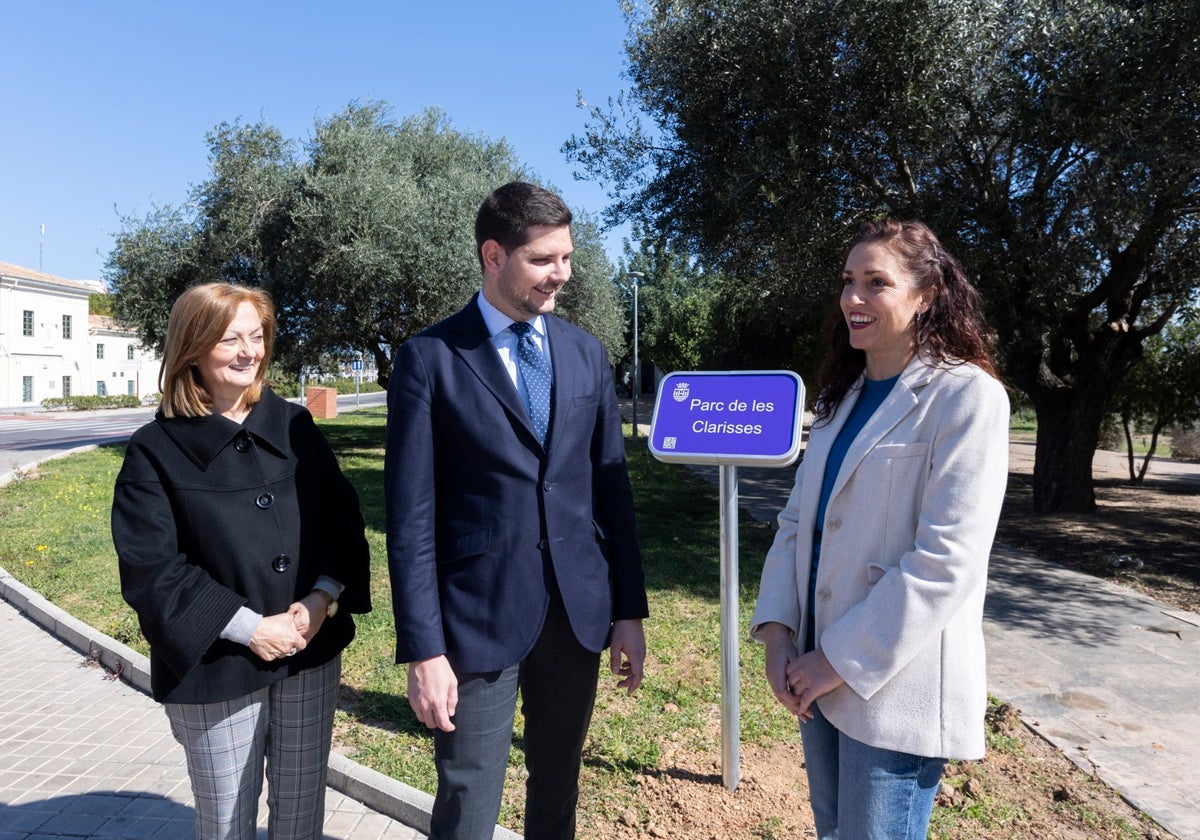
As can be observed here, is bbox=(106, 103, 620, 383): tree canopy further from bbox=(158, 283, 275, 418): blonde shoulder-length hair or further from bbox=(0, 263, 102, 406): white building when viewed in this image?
bbox=(0, 263, 102, 406): white building

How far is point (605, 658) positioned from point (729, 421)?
2679mm

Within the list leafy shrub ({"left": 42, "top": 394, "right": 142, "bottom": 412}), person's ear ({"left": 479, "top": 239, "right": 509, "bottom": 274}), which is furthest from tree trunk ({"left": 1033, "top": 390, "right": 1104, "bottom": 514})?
leafy shrub ({"left": 42, "top": 394, "right": 142, "bottom": 412})

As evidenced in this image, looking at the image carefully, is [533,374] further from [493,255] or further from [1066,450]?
[1066,450]

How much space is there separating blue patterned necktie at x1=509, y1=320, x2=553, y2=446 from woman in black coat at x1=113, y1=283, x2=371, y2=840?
2.24ft

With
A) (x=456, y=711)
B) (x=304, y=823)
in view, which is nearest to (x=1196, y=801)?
(x=456, y=711)

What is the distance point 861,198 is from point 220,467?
794 centimetres

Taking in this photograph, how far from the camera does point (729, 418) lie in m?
2.94

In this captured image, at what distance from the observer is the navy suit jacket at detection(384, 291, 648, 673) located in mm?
2023

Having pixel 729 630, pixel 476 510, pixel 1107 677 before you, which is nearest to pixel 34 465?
pixel 729 630

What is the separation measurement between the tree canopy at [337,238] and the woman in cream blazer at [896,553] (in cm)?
1402

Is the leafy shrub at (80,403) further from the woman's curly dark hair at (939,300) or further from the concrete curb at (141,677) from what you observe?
the woman's curly dark hair at (939,300)

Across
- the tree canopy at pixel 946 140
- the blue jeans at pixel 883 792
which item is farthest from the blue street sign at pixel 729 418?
the tree canopy at pixel 946 140

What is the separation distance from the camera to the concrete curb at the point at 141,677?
3.27 meters

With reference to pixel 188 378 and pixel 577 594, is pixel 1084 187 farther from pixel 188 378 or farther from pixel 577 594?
pixel 188 378
